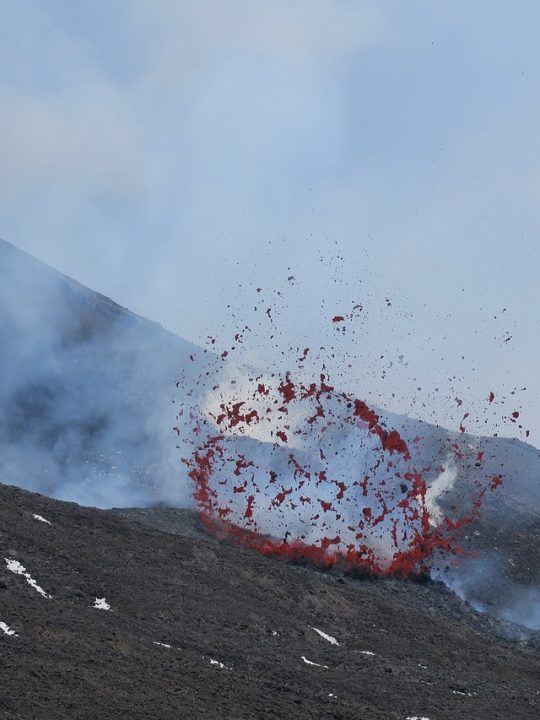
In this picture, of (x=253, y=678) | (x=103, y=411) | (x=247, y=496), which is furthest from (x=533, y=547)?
(x=253, y=678)

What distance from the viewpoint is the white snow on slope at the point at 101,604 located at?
2279cm

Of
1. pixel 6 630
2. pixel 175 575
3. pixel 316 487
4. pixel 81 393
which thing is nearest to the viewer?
pixel 6 630

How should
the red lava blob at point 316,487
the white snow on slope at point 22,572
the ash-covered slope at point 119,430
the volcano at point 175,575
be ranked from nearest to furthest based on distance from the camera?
the volcano at point 175,575 → the white snow on slope at point 22,572 → the red lava blob at point 316,487 → the ash-covered slope at point 119,430

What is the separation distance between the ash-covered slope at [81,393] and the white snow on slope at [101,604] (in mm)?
19238

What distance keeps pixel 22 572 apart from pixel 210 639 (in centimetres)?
435

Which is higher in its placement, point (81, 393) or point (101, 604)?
point (81, 393)

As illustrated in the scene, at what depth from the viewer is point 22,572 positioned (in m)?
23.0

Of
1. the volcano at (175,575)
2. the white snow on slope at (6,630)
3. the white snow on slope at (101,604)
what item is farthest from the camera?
the white snow on slope at (101,604)

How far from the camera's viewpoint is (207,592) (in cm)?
2695

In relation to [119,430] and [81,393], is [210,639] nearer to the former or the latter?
[119,430]

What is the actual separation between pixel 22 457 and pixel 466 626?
2057 cm

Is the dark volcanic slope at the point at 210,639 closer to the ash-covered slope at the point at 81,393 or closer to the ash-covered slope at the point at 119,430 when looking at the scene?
the ash-covered slope at the point at 119,430

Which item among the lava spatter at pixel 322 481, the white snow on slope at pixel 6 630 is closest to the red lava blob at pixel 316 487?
the lava spatter at pixel 322 481

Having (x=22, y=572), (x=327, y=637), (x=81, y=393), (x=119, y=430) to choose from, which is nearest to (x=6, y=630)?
(x=22, y=572)
